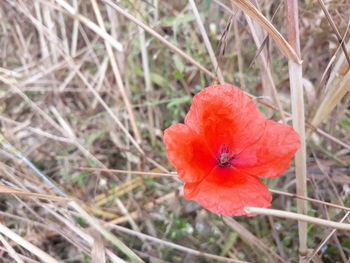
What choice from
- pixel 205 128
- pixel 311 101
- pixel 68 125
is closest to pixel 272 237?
pixel 311 101

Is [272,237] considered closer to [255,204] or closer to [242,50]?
[255,204]

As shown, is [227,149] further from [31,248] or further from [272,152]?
[31,248]

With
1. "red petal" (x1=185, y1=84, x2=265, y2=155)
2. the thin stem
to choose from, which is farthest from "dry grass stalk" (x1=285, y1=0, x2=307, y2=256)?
the thin stem

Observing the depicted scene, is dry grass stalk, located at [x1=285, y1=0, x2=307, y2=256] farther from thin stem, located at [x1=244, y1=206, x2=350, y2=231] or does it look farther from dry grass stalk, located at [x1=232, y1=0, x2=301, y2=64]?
thin stem, located at [x1=244, y1=206, x2=350, y2=231]

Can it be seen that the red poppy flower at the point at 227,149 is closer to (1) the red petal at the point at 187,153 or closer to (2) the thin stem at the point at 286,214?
(1) the red petal at the point at 187,153

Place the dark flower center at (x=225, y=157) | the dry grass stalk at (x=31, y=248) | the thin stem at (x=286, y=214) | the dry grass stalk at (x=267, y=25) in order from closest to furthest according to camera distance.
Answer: the thin stem at (x=286, y=214) < the dry grass stalk at (x=267, y=25) < the dry grass stalk at (x=31, y=248) < the dark flower center at (x=225, y=157)

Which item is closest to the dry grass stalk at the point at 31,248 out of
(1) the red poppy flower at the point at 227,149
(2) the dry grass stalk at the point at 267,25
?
(1) the red poppy flower at the point at 227,149
